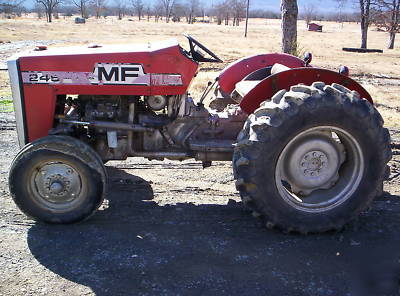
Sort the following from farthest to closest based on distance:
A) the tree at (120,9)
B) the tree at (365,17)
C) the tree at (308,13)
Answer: the tree at (120,9)
the tree at (308,13)
the tree at (365,17)

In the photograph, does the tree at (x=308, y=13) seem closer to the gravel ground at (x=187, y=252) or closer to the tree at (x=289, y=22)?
the tree at (x=289, y=22)

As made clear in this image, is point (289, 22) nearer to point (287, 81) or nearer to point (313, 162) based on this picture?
point (287, 81)

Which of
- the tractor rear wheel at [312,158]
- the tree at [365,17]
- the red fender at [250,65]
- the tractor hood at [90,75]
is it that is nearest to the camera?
the tractor rear wheel at [312,158]

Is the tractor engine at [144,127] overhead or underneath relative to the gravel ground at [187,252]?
overhead

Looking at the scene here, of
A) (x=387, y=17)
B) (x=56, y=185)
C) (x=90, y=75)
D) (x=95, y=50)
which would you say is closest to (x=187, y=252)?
(x=56, y=185)

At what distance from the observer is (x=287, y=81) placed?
4.41 metres

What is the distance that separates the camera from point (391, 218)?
4.62 m

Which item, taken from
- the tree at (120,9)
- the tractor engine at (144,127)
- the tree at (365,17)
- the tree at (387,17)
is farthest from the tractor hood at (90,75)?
the tree at (120,9)

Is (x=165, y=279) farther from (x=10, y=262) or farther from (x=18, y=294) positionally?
(x=10, y=262)

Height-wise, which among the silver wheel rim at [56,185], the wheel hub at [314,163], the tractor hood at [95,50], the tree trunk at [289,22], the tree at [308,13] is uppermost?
the tree at [308,13]

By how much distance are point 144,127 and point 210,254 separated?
1452 mm

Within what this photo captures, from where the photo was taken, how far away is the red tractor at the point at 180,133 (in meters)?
3.95

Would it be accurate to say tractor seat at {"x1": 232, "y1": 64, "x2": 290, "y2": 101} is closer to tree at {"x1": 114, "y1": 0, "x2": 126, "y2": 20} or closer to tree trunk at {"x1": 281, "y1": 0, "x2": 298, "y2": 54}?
tree trunk at {"x1": 281, "y1": 0, "x2": 298, "y2": 54}

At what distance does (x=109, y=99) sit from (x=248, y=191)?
168 centimetres
